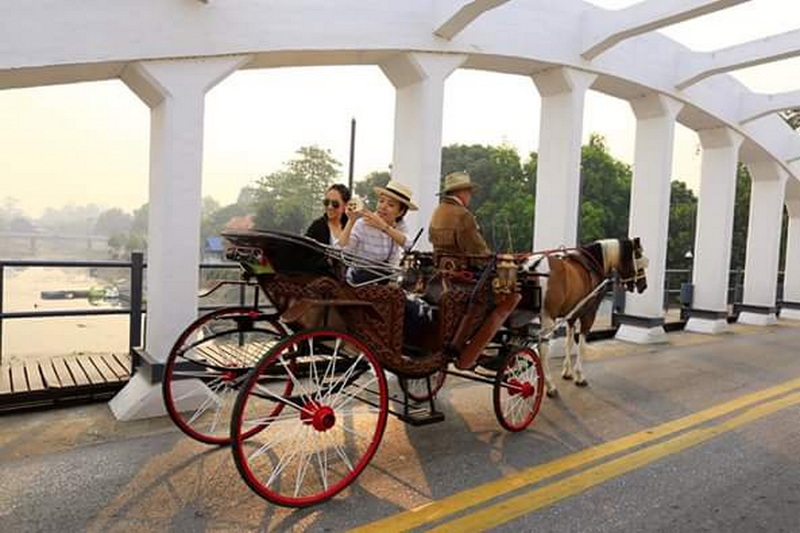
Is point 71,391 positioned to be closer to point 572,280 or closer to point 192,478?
point 192,478

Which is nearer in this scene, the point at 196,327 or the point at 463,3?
the point at 196,327

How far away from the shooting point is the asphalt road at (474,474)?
126 inches

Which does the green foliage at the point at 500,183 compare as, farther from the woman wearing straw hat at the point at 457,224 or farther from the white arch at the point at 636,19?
the woman wearing straw hat at the point at 457,224

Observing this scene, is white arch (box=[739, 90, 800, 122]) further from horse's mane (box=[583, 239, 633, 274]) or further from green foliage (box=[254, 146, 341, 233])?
green foliage (box=[254, 146, 341, 233])

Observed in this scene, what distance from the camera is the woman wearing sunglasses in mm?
4699

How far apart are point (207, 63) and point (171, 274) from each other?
69.0 inches

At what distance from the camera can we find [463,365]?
4.31 metres

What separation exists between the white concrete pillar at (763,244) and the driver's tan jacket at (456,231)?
10169 mm

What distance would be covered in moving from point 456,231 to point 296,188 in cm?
1963

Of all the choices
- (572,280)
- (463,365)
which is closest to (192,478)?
(463,365)

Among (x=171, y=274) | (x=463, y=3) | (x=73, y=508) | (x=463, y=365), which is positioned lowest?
(x=73, y=508)

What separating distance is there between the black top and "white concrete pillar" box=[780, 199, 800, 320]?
13103 mm

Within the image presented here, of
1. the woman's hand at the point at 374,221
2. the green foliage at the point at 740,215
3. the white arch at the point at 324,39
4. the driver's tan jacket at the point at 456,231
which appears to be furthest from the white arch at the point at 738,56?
the green foliage at the point at 740,215

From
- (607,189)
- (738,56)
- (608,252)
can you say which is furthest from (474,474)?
(607,189)
